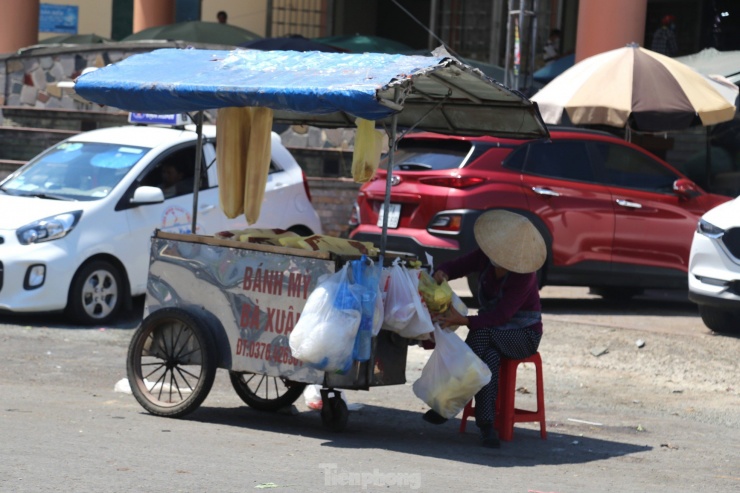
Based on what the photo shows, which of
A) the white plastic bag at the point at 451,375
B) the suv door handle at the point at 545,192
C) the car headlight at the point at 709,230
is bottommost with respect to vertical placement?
the white plastic bag at the point at 451,375

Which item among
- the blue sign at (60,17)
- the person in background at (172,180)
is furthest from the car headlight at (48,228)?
the blue sign at (60,17)

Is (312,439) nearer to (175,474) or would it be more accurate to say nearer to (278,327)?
(278,327)

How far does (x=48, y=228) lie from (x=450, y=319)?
474 cm

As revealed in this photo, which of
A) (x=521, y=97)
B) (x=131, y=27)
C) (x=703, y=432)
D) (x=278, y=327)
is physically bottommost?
(x=703, y=432)

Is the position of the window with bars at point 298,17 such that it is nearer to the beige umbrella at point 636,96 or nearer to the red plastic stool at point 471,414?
the beige umbrella at point 636,96

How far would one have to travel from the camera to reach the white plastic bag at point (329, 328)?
265 inches

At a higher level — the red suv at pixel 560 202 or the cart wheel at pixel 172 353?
the red suv at pixel 560 202

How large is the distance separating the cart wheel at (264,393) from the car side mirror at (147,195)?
2981 mm

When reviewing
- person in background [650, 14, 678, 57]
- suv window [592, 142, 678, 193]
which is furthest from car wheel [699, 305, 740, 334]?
person in background [650, 14, 678, 57]

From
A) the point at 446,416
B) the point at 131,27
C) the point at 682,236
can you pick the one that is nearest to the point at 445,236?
the point at 682,236

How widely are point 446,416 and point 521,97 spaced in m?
1.98

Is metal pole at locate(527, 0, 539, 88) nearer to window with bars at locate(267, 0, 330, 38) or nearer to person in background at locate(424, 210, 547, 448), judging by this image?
person in background at locate(424, 210, 547, 448)

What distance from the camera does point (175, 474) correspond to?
237 inches

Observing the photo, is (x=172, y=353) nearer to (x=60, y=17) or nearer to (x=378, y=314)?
(x=378, y=314)
